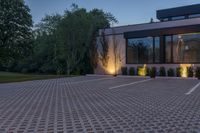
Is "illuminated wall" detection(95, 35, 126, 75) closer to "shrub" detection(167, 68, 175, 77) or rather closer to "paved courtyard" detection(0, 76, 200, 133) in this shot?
"shrub" detection(167, 68, 175, 77)

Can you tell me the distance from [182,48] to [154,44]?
228 centimetres

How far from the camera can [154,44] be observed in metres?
22.4

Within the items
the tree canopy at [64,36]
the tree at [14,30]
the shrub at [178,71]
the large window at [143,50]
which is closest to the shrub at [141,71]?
the large window at [143,50]

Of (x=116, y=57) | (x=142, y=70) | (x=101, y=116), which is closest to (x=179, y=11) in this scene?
(x=116, y=57)

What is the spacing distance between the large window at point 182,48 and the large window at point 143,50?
890 millimetres

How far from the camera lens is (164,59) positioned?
861 inches

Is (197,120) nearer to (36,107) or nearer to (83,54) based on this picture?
(36,107)

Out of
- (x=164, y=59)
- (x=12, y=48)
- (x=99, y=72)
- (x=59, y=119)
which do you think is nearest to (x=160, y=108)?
(x=59, y=119)

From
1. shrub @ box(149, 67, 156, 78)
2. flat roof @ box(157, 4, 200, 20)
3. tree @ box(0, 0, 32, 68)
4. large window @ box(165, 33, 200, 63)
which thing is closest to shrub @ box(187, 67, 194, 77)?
large window @ box(165, 33, 200, 63)

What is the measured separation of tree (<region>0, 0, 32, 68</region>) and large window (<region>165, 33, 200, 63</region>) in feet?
44.0

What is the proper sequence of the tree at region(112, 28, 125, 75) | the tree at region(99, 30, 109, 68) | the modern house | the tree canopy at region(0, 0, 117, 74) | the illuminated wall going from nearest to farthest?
the modern house → the illuminated wall → the tree at region(112, 28, 125, 75) → the tree at region(99, 30, 109, 68) → the tree canopy at region(0, 0, 117, 74)

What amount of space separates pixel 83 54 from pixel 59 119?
2015cm

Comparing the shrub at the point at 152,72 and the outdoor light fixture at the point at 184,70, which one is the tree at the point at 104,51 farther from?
the outdoor light fixture at the point at 184,70

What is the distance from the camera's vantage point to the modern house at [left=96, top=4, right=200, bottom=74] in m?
20.7
